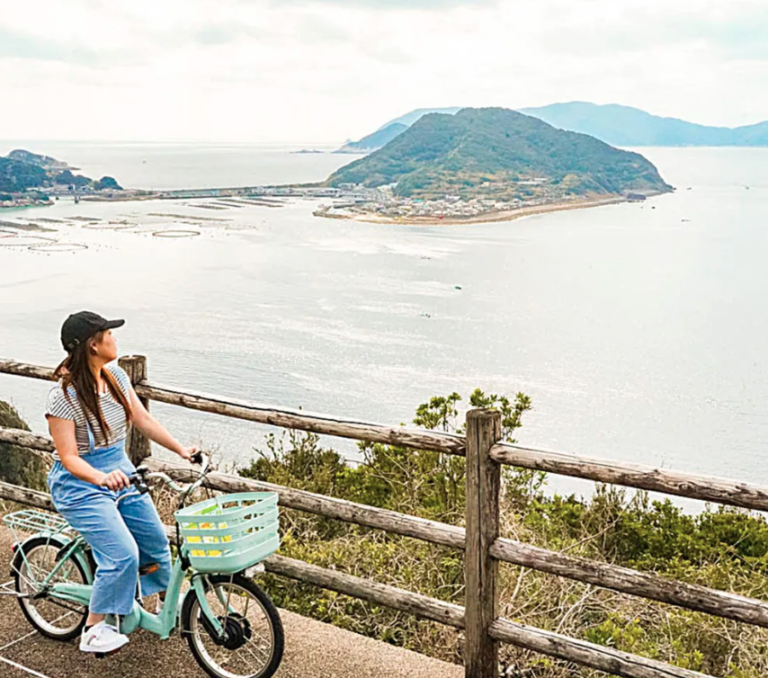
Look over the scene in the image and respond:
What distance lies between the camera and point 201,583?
10.9 ft

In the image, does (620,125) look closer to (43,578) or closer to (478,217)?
(478,217)

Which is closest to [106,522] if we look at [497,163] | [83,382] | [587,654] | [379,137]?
[83,382]

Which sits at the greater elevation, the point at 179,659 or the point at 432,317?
the point at 179,659

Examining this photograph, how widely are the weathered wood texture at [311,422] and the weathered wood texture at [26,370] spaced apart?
1.54ft

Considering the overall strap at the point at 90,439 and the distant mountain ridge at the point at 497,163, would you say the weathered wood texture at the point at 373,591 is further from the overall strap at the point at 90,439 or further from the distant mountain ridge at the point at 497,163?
the distant mountain ridge at the point at 497,163

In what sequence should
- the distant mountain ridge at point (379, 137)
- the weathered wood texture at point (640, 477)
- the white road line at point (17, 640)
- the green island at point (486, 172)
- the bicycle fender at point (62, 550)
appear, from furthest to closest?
the distant mountain ridge at point (379, 137), the green island at point (486, 172), the white road line at point (17, 640), the bicycle fender at point (62, 550), the weathered wood texture at point (640, 477)

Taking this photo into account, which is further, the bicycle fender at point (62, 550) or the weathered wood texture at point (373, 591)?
the bicycle fender at point (62, 550)

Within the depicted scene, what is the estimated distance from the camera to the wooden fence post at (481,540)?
330 cm

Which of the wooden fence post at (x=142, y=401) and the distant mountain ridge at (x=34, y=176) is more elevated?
the distant mountain ridge at (x=34, y=176)

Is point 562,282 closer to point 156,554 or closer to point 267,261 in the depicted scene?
point 267,261

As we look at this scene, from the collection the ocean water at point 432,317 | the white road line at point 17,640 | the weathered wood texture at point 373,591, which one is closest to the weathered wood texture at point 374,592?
the weathered wood texture at point 373,591

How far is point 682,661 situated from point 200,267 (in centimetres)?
6179

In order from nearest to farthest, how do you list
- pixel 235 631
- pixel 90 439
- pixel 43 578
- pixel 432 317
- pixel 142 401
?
pixel 90 439 → pixel 235 631 → pixel 43 578 → pixel 142 401 → pixel 432 317

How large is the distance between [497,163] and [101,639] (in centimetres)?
10523
